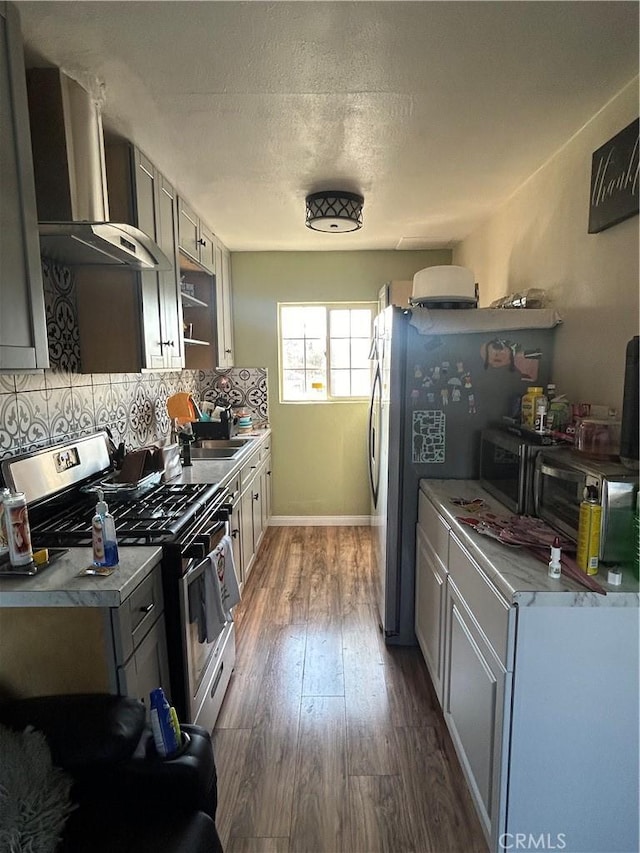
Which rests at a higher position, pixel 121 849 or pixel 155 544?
pixel 155 544

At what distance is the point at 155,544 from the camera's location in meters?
1.47

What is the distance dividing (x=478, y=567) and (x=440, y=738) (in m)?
0.93

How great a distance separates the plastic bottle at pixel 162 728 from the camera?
1.11 metres

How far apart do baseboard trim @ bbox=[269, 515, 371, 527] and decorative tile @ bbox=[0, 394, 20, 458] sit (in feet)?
9.16

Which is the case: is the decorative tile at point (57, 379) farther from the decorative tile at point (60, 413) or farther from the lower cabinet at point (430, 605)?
the lower cabinet at point (430, 605)

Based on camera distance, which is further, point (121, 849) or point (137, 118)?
point (137, 118)

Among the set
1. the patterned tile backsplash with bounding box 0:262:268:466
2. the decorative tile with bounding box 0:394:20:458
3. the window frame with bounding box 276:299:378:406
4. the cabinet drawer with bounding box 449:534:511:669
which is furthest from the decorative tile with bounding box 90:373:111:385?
the window frame with bounding box 276:299:378:406

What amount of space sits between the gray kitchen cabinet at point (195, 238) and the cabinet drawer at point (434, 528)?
197cm

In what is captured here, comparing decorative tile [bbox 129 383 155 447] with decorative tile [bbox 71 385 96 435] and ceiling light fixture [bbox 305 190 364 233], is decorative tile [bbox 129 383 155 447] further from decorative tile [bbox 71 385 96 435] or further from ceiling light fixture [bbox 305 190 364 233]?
ceiling light fixture [bbox 305 190 364 233]

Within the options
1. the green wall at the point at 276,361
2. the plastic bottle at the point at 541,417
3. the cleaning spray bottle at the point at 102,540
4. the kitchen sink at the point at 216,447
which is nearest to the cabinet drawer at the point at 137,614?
the cleaning spray bottle at the point at 102,540

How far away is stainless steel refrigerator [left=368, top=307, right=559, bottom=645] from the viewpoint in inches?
83.8

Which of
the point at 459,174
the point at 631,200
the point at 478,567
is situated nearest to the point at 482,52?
the point at 631,200

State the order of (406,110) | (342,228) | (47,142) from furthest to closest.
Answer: (342,228) < (406,110) < (47,142)

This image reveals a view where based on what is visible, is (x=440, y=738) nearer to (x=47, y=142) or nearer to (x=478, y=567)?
(x=478, y=567)
